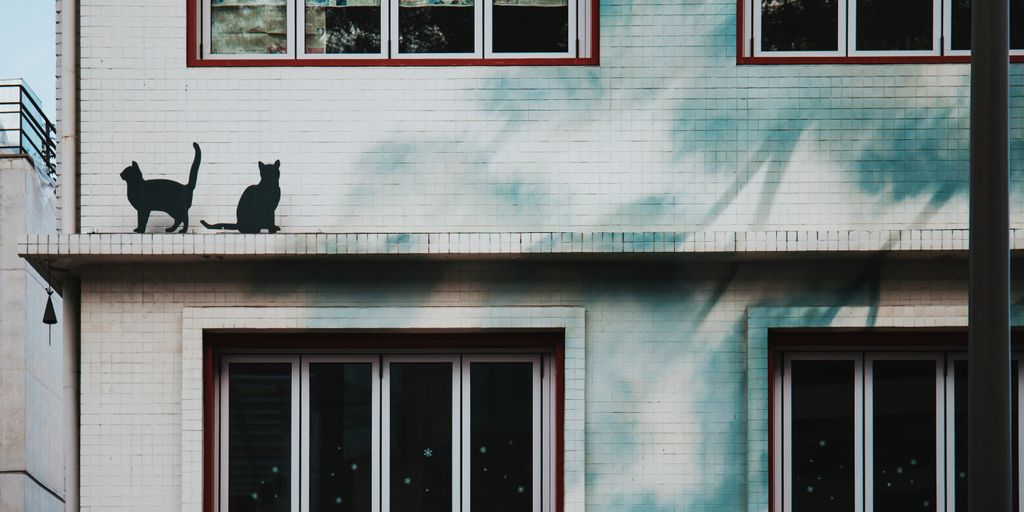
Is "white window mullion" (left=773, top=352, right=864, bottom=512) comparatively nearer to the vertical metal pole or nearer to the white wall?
the vertical metal pole

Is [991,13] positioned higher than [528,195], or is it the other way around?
[991,13]

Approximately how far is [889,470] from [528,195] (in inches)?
155

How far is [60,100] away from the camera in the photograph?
1012 centimetres

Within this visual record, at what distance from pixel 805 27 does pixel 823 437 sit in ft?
11.8

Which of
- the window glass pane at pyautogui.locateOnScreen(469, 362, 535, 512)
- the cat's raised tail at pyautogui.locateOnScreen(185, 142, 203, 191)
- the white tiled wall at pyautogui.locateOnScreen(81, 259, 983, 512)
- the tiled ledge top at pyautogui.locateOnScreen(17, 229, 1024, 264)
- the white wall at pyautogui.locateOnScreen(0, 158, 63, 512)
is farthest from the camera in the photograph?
the white wall at pyautogui.locateOnScreen(0, 158, 63, 512)

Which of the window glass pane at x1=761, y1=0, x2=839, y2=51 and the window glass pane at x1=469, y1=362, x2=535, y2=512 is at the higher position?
the window glass pane at x1=761, y1=0, x2=839, y2=51

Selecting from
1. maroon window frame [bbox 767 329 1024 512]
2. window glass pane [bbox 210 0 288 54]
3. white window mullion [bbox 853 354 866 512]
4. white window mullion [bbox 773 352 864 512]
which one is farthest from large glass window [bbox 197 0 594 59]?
white window mullion [bbox 853 354 866 512]

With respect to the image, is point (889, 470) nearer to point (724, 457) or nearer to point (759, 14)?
point (724, 457)

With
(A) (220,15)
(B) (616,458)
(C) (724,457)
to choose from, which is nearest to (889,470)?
(C) (724,457)

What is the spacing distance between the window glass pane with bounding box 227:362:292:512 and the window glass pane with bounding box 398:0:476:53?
3069 millimetres

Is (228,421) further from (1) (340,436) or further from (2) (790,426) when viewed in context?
(2) (790,426)

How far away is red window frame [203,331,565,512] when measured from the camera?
32.9 feet

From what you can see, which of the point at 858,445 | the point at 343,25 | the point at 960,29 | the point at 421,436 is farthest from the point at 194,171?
the point at 960,29

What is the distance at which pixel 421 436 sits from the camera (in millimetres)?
10242
